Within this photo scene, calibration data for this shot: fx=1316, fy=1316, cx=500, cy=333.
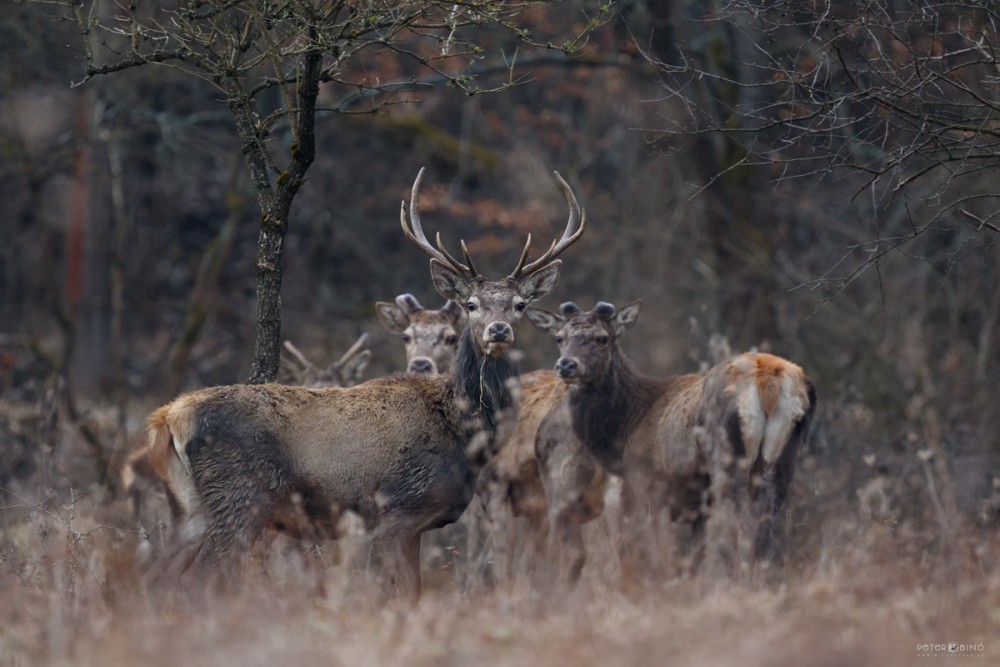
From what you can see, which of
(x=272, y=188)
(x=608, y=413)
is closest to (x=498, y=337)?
(x=272, y=188)

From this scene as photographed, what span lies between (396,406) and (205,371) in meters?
8.41

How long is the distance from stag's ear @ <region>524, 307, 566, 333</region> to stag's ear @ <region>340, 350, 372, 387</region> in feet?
7.28

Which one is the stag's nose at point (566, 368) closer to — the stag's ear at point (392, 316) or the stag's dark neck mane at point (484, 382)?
the stag's dark neck mane at point (484, 382)

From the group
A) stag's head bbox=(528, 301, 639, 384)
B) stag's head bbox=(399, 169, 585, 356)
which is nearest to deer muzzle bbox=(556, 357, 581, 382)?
stag's head bbox=(528, 301, 639, 384)

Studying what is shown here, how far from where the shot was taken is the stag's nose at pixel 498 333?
7.91 m

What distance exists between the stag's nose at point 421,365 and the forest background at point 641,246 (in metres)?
1.77

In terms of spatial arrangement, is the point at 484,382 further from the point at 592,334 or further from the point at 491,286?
the point at 592,334

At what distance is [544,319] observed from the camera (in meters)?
9.84

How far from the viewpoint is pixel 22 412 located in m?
13.6

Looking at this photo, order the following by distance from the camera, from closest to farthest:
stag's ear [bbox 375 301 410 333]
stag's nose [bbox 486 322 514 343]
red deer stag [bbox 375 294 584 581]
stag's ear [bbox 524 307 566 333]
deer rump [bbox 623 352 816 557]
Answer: stag's nose [bbox 486 322 514 343]
deer rump [bbox 623 352 816 557]
stag's ear [bbox 524 307 566 333]
red deer stag [bbox 375 294 584 581]
stag's ear [bbox 375 301 410 333]

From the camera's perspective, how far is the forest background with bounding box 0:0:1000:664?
6.76 m

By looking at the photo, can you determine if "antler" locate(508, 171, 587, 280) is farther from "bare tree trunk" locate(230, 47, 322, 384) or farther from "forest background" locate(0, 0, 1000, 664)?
"bare tree trunk" locate(230, 47, 322, 384)

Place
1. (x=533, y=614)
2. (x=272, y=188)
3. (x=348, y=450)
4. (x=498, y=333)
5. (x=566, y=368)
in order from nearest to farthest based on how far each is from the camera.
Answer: (x=533, y=614) → (x=348, y=450) → (x=498, y=333) → (x=272, y=188) → (x=566, y=368)

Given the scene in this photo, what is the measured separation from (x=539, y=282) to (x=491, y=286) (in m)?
0.55
